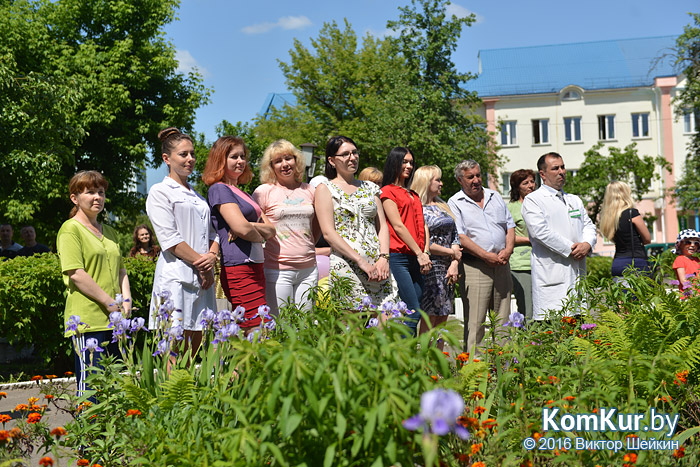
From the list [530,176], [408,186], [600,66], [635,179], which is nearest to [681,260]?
[530,176]

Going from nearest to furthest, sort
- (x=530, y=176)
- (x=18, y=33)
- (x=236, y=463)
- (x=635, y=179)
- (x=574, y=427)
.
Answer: (x=236, y=463) → (x=574, y=427) → (x=530, y=176) → (x=18, y=33) → (x=635, y=179)

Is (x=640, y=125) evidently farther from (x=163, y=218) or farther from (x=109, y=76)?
(x=163, y=218)

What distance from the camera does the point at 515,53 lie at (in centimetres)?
5150

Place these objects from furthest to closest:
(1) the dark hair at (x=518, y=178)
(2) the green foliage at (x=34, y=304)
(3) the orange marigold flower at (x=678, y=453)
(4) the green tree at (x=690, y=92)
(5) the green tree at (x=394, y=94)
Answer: (5) the green tree at (x=394, y=94) < (4) the green tree at (x=690, y=92) < (1) the dark hair at (x=518, y=178) < (2) the green foliage at (x=34, y=304) < (3) the orange marigold flower at (x=678, y=453)

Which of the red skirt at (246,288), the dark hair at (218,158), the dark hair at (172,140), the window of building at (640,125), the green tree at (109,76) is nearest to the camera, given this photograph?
the red skirt at (246,288)

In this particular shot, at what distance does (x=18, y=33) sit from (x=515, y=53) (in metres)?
36.5

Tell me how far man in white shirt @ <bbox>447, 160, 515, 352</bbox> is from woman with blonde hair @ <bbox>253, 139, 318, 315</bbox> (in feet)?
6.01

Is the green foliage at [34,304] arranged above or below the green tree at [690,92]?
below

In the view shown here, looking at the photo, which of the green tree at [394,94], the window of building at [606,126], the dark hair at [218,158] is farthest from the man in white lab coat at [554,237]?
the window of building at [606,126]

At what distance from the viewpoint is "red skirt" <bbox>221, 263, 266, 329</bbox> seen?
15.6ft

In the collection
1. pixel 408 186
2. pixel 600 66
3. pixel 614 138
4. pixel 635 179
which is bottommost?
pixel 408 186

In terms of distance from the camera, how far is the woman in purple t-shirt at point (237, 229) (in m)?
4.78

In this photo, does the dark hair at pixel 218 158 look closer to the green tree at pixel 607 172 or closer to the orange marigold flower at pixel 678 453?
the orange marigold flower at pixel 678 453

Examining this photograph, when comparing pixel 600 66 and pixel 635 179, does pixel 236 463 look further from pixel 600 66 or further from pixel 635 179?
pixel 600 66
